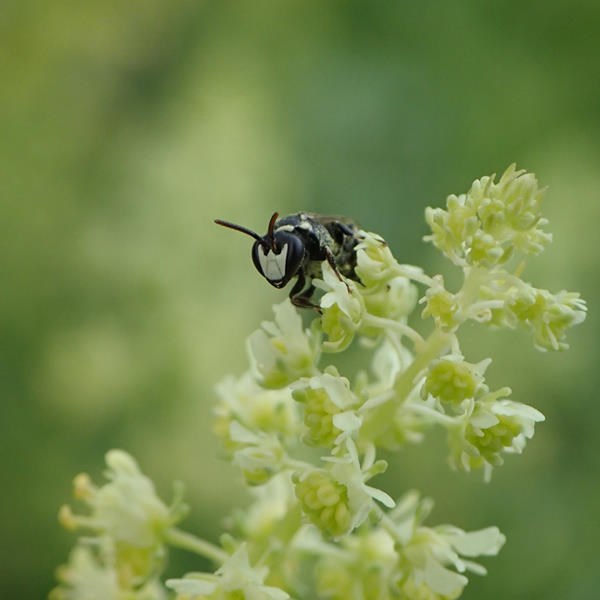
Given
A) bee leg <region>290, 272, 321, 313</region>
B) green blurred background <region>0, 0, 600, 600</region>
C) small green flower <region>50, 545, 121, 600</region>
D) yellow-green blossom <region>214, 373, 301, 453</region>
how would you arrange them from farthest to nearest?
1. green blurred background <region>0, 0, 600, 600</region>
2. small green flower <region>50, 545, 121, 600</region>
3. yellow-green blossom <region>214, 373, 301, 453</region>
4. bee leg <region>290, 272, 321, 313</region>

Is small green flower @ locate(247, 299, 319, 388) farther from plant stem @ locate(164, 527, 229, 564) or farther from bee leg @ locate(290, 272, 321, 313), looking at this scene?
plant stem @ locate(164, 527, 229, 564)

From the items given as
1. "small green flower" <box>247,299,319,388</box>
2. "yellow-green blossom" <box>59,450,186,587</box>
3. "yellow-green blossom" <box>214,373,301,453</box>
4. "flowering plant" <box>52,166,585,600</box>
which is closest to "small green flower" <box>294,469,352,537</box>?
"flowering plant" <box>52,166,585,600</box>

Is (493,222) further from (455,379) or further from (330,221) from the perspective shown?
(330,221)

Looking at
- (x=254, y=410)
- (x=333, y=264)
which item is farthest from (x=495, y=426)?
(x=254, y=410)

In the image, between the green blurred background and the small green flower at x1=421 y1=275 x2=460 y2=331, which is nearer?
the small green flower at x1=421 y1=275 x2=460 y2=331

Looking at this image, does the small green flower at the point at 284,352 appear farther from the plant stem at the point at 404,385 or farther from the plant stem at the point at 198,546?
the plant stem at the point at 198,546

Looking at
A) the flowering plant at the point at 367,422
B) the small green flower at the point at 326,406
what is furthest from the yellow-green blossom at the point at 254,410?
the small green flower at the point at 326,406
